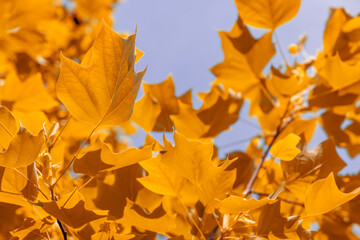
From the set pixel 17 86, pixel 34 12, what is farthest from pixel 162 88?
pixel 34 12

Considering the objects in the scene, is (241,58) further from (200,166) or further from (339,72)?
(200,166)

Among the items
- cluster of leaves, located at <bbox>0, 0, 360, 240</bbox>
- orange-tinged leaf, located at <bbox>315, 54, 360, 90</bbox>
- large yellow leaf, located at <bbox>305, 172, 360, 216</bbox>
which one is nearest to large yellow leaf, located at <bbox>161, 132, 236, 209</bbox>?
cluster of leaves, located at <bbox>0, 0, 360, 240</bbox>

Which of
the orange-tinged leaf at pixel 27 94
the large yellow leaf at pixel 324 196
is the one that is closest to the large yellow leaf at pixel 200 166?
the large yellow leaf at pixel 324 196

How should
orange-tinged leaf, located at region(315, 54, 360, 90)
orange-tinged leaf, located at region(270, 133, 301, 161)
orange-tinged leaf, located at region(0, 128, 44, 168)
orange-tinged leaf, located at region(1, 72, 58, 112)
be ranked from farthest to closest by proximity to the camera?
orange-tinged leaf, located at region(1, 72, 58, 112), orange-tinged leaf, located at region(315, 54, 360, 90), orange-tinged leaf, located at region(270, 133, 301, 161), orange-tinged leaf, located at region(0, 128, 44, 168)

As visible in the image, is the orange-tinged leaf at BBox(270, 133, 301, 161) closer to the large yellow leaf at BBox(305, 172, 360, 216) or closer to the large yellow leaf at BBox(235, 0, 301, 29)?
Answer: the large yellow leaf at BBox(305, 172, 360, 216)

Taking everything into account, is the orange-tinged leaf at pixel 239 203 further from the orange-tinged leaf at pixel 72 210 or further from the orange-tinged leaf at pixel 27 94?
the orange-tinged leaf at pixel 27 94

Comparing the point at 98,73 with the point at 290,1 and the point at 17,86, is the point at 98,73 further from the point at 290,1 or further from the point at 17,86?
the point at 17,86
